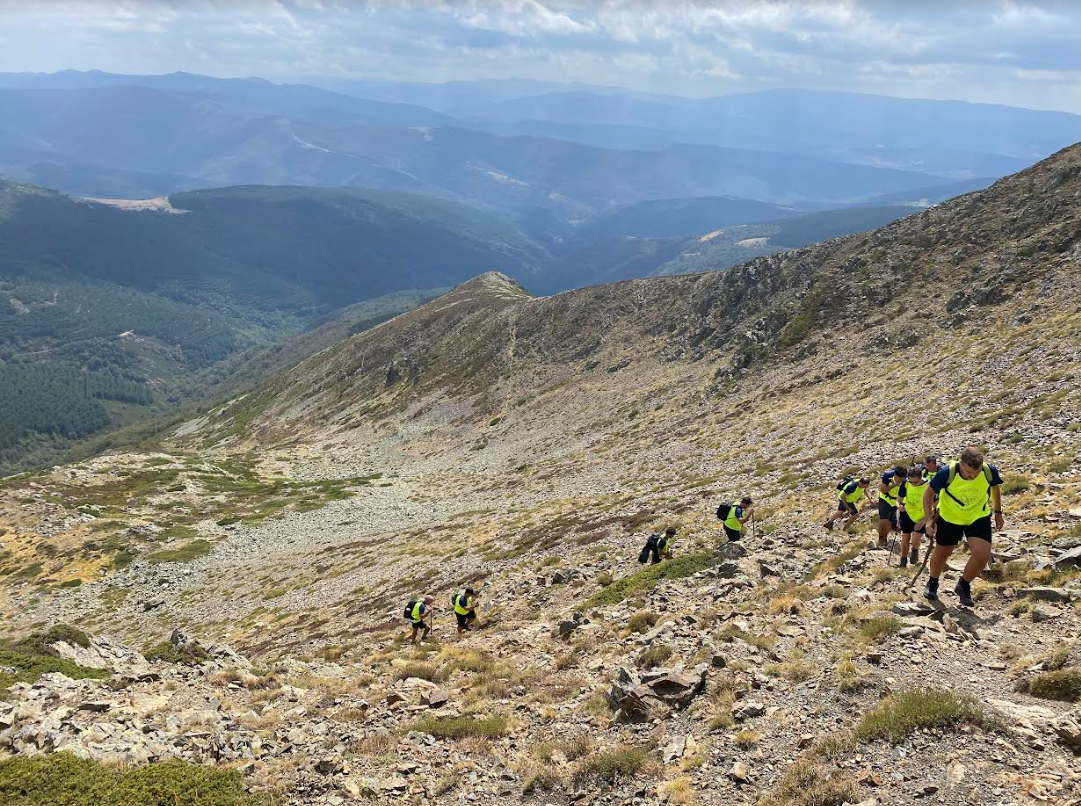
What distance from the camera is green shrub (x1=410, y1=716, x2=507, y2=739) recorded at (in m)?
12.5

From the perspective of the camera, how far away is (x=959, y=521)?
12812 millimetres

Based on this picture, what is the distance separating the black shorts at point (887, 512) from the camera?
59.9 ft

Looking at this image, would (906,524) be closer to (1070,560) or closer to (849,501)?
(1070,560)

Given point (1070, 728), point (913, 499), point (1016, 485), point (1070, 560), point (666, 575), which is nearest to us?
point (1070, 728)

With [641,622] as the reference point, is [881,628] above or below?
above

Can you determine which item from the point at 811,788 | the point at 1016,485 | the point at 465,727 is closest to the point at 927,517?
the point at 811,788

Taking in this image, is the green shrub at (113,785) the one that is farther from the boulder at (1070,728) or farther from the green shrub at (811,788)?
the boulder at (1070,728)

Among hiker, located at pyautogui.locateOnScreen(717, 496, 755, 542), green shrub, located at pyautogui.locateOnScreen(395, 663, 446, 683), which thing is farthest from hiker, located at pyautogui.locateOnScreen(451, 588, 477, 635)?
hiker, located at pyautogui.locateOnScreen(717, 496, 755, 542)

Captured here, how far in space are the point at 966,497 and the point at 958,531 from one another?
2.73ft

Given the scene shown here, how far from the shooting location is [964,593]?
12.8 m

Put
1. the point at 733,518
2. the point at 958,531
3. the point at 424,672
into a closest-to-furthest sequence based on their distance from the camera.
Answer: the point at 958,531 → the point at 424,672 → the point at 733,518

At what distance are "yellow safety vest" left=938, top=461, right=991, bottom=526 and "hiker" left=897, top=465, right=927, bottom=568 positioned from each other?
1.97 m

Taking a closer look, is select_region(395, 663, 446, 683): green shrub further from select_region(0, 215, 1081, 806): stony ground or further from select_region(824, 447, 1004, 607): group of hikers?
select_region(824, 447, 1004, 607): group of hikers

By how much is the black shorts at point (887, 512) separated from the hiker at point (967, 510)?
16.8 ft
